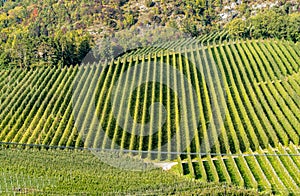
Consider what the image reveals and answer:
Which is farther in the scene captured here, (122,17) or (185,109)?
(122,17)

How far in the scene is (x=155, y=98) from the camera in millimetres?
33344

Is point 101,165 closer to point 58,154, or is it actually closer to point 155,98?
point 58,154

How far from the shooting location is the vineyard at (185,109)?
24.9 meters

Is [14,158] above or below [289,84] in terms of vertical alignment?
above

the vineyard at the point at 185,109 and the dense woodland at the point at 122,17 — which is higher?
the vineyard at the point at 185,109

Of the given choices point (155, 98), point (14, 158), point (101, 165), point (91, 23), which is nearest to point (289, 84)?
point (155, 98)

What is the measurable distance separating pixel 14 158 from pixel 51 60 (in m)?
23.8

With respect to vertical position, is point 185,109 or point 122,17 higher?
point 185,109

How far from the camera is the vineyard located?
981 inches

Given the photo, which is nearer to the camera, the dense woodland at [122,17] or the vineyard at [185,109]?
the vineyard at [185,109]

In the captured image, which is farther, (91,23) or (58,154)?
(91,23)

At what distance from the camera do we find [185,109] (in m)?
31.0

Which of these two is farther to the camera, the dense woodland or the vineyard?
the dense woodland

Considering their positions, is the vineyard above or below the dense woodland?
above
